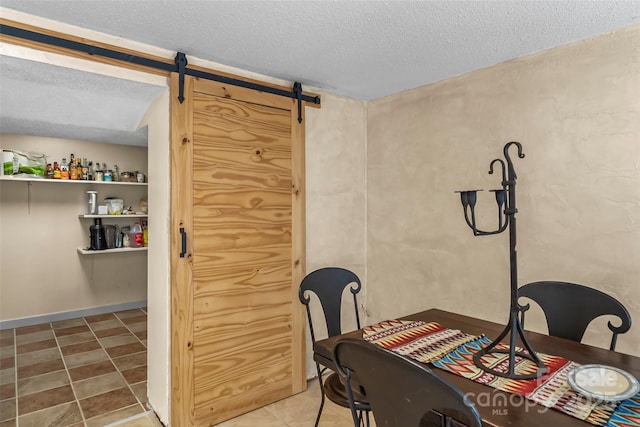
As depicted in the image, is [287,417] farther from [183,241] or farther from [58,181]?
[58,181]

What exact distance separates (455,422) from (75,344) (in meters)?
3.92

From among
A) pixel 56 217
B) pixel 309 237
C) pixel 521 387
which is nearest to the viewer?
pixel 521 387

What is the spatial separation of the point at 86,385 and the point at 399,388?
9.52 ft

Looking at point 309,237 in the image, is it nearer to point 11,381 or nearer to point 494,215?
point 494,215

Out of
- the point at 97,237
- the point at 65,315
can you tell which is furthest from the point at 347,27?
the point at 65,315

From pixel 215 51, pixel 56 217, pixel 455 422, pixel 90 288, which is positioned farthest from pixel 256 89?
pixel 90 288

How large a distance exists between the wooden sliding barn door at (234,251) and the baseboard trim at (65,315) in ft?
10.4

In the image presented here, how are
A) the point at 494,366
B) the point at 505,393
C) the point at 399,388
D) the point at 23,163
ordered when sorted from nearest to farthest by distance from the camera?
the point at 399,388 < the point at 505,393 < the point at 494,366 < the point at 23,163

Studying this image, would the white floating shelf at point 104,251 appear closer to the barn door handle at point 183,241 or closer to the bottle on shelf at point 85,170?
the bottle on shelf at point 85,170

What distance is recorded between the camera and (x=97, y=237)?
14.6ft

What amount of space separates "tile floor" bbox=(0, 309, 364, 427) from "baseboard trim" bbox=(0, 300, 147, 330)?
0.11 m

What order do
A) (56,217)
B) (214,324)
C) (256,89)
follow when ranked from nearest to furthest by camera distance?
1. (214,324)
2. (256,89)
3. (56,217)

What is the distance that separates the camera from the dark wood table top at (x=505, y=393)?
0.99 m

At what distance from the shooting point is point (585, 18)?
1.75 meters
